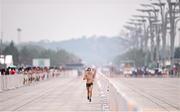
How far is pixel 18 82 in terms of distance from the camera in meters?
59.5

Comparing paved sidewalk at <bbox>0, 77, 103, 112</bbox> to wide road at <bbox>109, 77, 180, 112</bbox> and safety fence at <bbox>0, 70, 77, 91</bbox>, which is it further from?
safety fence at <bbox>0, 70, 77, 91</bbox>

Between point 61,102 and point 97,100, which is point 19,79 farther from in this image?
point 61,102

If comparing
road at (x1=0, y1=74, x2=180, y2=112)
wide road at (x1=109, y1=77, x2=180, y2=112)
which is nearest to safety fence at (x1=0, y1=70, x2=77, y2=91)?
road at (x1=0, y1=74, x2=180, y2=112)

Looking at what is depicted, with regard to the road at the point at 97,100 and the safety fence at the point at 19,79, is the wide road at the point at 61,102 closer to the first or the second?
the road at the point at 97,100

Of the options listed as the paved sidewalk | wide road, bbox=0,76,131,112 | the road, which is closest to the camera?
the road

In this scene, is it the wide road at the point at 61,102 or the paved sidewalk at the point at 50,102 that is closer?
the wide road at the point at 61,102

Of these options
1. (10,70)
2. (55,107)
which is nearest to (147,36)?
(10,70)

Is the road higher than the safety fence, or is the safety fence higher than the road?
the safety fence

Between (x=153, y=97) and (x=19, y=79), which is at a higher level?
(x=19, y=79)

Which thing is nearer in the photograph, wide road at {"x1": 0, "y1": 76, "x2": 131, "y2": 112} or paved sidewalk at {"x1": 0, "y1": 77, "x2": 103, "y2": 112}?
wide road at {"x1": 0, "y1": 76, "x2": 131, "y2": 112}

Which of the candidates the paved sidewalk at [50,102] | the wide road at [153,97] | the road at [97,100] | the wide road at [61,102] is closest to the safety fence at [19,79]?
the road at [97,100]

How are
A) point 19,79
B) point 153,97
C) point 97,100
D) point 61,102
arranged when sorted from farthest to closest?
1. point 19,79
2. point 153,97
3. point 97,100
4. point 61,102

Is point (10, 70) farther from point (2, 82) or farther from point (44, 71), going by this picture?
point (44, 71)

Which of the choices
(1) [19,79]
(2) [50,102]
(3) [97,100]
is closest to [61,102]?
(2) [50,102]
